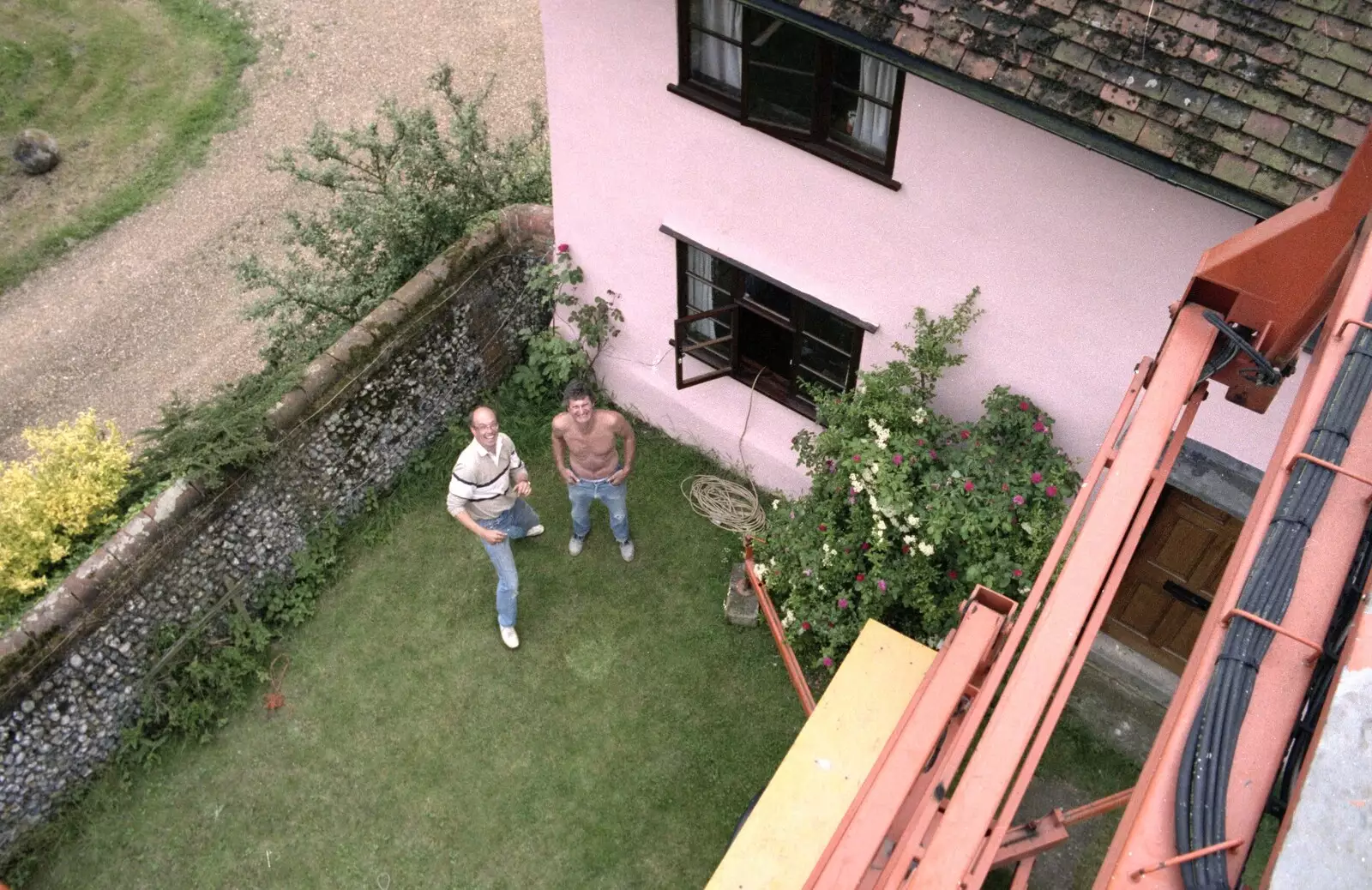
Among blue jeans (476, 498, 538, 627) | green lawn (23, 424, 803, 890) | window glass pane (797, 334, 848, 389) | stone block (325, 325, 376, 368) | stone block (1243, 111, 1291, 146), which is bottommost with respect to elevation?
green lawn (23, 424, 803, 890)

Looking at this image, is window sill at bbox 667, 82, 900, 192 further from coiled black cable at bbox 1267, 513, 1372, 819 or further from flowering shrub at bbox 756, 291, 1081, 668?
coiled black cable at bbox 1267, 513, 1372, 819

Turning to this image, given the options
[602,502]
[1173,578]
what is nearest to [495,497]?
[602,502]

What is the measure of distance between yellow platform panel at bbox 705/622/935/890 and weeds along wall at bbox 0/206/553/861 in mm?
4605

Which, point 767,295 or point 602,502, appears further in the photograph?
point 602,502

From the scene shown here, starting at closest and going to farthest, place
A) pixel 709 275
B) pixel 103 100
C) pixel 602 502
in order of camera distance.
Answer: pixel 709 275, pixel 602 502, pixel 103 100

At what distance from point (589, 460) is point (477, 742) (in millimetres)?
2312

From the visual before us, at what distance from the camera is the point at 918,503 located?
754cm

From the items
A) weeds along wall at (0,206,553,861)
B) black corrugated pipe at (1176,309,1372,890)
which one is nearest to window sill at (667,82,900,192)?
weeds along wall at (0,206,553,861)

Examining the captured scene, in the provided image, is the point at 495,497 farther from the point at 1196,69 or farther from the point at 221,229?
the point at 221,229

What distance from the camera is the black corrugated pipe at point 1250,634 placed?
2.85m

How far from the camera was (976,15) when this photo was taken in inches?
233

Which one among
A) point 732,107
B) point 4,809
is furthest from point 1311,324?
point 4,809

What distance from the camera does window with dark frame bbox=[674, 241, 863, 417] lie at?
836cm

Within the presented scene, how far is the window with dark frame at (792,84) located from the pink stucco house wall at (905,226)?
11 centimetres
